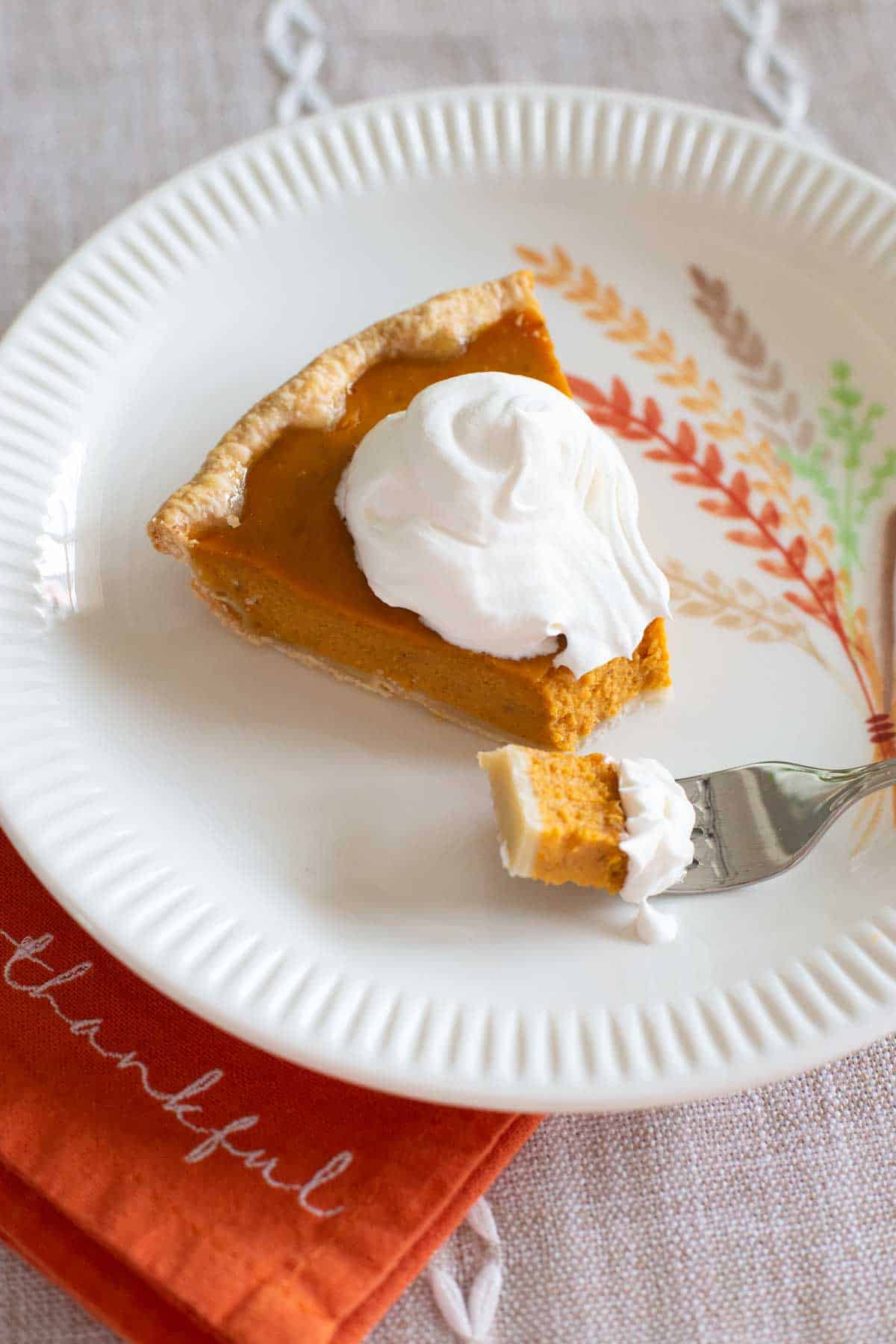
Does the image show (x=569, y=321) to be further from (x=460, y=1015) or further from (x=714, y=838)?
(x=460, y=1015)

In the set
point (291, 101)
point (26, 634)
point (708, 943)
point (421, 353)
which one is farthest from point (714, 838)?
point (291, 101)

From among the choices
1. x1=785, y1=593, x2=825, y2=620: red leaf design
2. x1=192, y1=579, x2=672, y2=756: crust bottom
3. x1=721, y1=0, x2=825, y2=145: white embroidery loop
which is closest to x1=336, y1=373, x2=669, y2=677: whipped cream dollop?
x1=192, y1=579, x2=672, y2=756: crust bottom

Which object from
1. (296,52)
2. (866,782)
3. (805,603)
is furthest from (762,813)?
(296,52)

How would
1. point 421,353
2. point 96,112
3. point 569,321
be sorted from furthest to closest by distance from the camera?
point 96,112
point 569,321
point 421,353

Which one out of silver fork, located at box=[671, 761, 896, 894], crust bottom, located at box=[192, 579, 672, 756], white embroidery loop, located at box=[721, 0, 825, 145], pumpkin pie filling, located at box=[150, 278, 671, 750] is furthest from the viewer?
white embroidery loop, located at box=[721, 0, 825, 145]

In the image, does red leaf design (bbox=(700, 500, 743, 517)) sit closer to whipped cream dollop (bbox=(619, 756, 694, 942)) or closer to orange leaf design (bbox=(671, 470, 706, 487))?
orange leaf design (bbox=(671, 470, 706, 487))

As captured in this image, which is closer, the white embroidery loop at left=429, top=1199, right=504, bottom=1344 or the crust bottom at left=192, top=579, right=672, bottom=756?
the white embroidery loop at left=429, top=1199, right=504, bottom=1344

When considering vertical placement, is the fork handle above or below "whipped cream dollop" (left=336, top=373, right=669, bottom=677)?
below

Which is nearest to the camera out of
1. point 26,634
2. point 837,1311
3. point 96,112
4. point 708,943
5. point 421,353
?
point 837,1311

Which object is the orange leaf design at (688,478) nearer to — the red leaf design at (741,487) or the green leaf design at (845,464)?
the red leaf design at (741,487)
